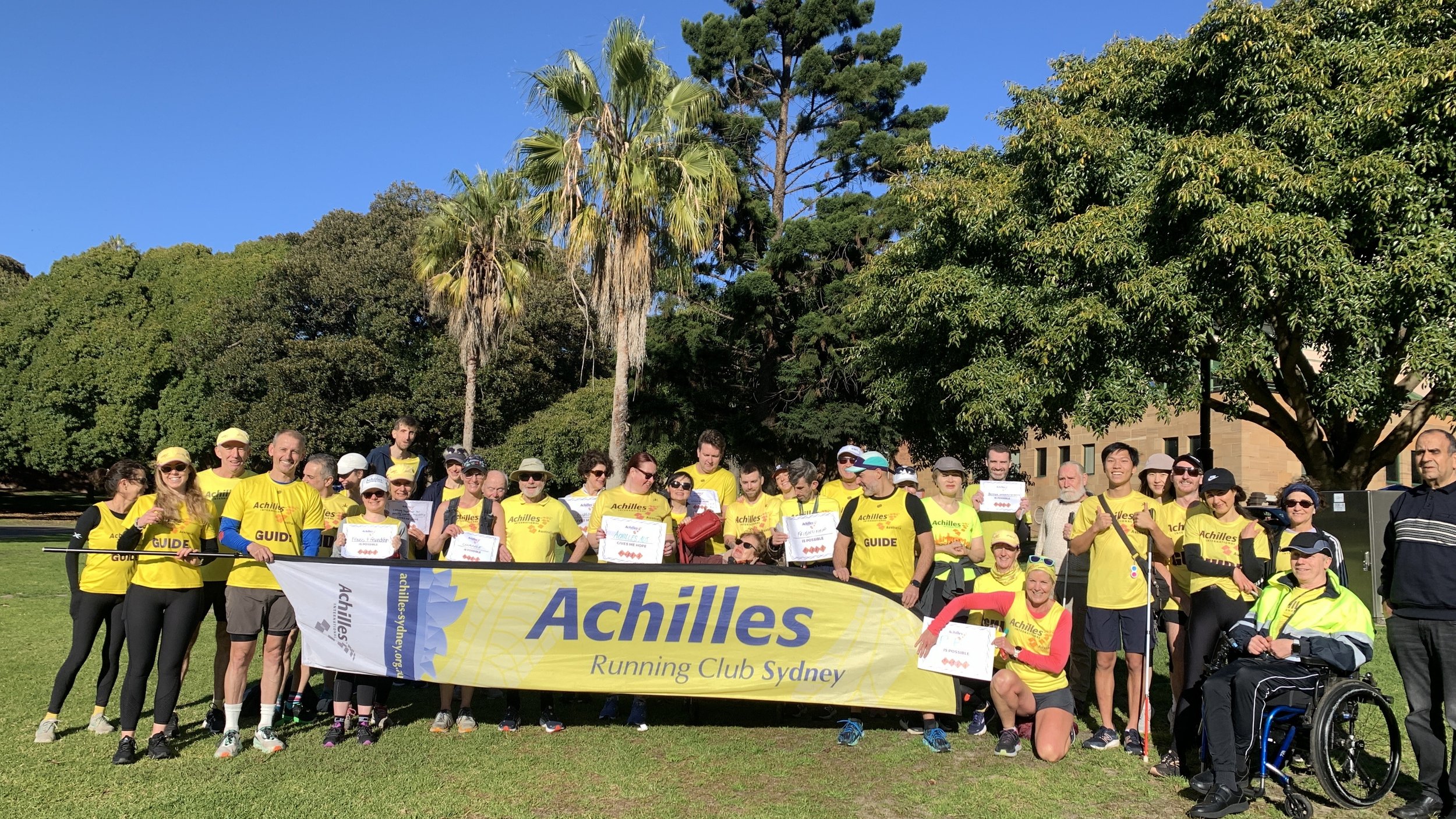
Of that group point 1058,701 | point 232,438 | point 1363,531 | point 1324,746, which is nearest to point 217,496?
point 232,438

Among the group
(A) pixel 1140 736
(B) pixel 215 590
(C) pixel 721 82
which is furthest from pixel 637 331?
(C) pixel 721 82

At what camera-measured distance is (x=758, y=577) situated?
632 centimetres

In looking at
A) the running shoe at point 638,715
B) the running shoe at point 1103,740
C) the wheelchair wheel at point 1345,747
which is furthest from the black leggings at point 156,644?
the wheelchair wheel at point 1345,747

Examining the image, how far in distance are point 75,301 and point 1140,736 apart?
44245 mm

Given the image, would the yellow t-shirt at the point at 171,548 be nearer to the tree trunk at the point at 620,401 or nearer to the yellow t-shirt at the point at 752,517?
the yellow t-shirt at the point at 752,517

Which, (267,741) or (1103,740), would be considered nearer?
(267,741)

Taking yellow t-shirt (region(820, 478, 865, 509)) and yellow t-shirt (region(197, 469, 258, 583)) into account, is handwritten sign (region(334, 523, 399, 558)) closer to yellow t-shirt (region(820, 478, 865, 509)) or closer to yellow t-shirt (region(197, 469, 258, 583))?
yellow t-shirt (region(197, 469, 258, 583))

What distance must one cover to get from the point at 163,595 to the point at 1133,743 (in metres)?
6.23

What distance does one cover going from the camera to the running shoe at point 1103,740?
643 cm

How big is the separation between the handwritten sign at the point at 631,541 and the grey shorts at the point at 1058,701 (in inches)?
107

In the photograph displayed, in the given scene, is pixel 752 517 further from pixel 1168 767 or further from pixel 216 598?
pixel 216 598

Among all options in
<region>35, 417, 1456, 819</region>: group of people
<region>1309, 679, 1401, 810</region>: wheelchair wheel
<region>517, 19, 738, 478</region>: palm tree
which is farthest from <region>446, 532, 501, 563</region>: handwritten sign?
<region>517, 19, 738, 478</region>: palm tree

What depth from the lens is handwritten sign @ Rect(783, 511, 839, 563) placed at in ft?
23.6

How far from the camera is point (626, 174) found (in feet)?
52.9
